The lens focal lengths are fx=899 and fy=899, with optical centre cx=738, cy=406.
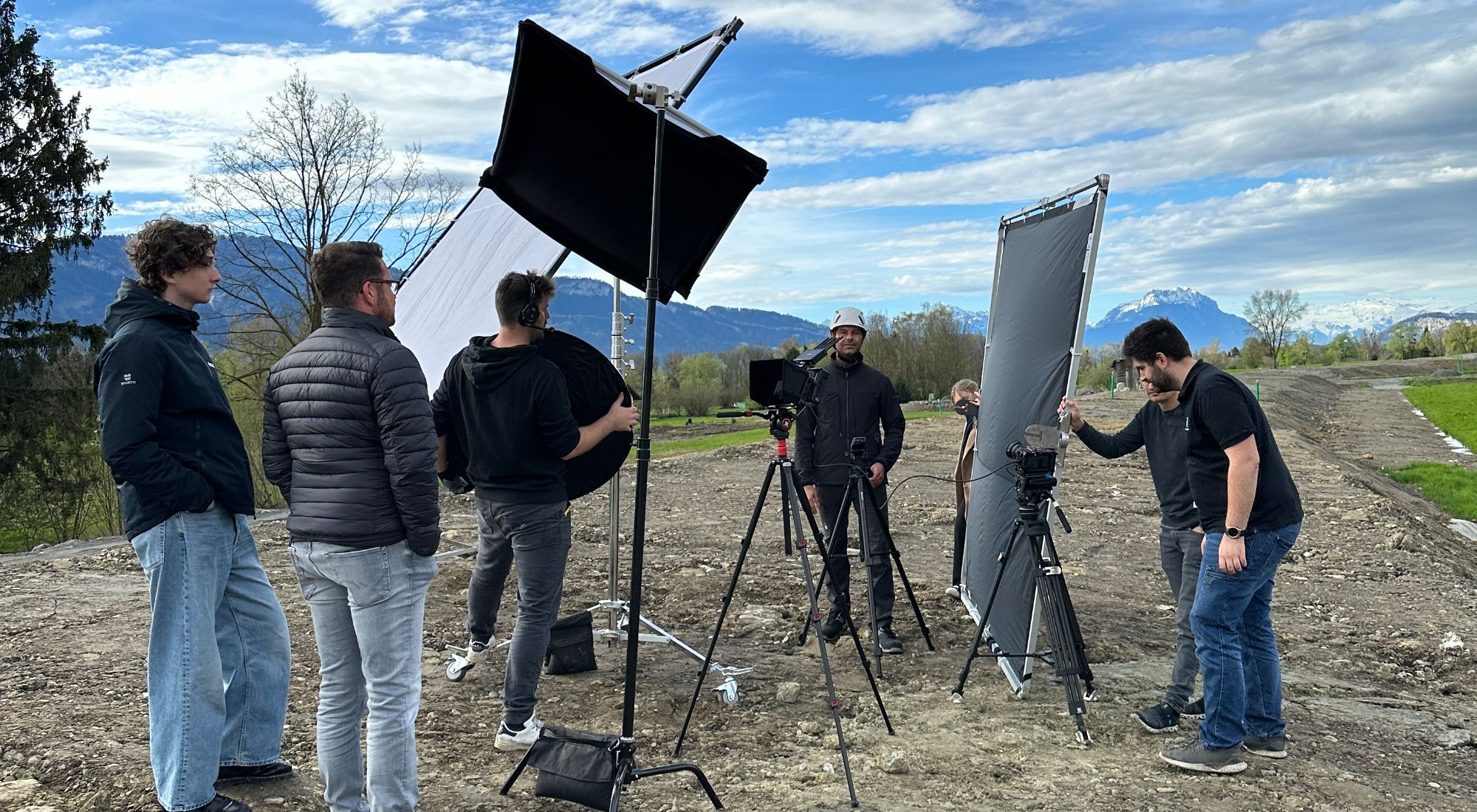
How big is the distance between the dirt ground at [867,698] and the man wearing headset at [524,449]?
0.54 metres

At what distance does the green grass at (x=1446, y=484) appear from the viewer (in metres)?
16.3

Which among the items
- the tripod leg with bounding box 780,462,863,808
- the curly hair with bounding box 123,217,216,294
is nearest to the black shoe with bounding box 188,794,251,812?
the curly hair with bounding box 123,217,216,294

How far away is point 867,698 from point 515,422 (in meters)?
2.61

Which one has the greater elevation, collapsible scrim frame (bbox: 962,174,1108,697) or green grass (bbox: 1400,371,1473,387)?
green grass (bbox: 1400,371,1473,387)

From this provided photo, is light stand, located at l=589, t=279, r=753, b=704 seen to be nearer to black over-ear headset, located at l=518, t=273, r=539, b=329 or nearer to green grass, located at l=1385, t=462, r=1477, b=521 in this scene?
black over-ear headset, located at l=518, t=273, r=539, b=329

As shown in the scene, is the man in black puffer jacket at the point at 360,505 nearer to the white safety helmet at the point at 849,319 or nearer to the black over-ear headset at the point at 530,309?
the black over-ear headset at the point at 530,309

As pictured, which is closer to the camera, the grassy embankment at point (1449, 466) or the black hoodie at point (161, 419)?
the black hoodie at point (161, 419)

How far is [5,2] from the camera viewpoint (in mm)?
23422

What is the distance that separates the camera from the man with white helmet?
611 cm

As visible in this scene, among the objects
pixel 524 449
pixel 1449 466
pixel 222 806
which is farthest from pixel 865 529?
pixel 1449 466

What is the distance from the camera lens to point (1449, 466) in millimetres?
21547

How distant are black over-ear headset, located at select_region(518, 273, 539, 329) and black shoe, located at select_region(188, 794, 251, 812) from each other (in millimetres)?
2291

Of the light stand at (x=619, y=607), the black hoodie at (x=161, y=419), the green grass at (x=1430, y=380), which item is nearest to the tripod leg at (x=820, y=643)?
the light stand at (x=619, y=607)

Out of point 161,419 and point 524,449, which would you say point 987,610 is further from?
point 161,419
